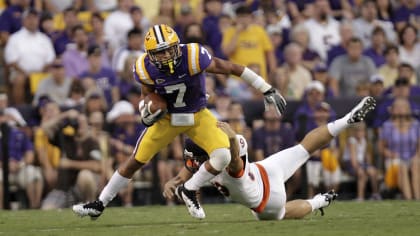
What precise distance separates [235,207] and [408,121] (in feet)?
8.58

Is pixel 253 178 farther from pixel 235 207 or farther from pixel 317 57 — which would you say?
pixel 317 57

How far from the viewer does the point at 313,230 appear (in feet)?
30.7

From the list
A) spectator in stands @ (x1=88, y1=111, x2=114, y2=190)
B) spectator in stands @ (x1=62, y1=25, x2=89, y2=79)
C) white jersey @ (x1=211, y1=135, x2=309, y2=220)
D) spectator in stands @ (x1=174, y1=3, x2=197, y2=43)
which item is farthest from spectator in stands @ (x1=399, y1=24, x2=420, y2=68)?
white jersey @ (x1=211, y1=135, x2=309, y2=220)

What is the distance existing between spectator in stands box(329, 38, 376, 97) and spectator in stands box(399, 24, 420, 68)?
0.93 m

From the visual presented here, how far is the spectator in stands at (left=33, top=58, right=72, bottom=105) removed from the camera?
14969 mm

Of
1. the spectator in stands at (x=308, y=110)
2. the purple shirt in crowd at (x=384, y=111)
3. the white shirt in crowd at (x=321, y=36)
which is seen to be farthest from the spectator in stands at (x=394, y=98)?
the white shirt in crowd at (x=321, y=36)

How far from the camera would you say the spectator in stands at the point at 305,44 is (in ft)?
54.6

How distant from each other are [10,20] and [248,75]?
653 centimetres

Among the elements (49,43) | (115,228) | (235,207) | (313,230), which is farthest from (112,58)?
(313,230)

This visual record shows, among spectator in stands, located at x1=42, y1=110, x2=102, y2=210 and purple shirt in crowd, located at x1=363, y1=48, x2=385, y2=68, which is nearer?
spectator in stands, located at x1=42, y1=110, x2=102, y2=210

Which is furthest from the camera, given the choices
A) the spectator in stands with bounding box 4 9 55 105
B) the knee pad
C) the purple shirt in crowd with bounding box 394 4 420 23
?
the purple shirt in crowd with bounding box 394 4 420 23

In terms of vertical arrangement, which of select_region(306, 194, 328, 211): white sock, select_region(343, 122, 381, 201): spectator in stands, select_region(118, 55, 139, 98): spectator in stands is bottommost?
select_region(343, 122, 381, 201): spectator in stands

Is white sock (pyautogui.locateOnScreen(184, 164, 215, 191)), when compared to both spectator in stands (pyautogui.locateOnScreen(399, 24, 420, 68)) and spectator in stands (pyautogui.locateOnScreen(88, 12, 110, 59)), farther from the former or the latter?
spectator in stands (pyautogui.locateOnScreen(399, 24, 420, 68))

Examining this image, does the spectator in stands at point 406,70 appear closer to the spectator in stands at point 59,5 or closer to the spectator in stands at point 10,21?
the spectator in stands at point 59,5
